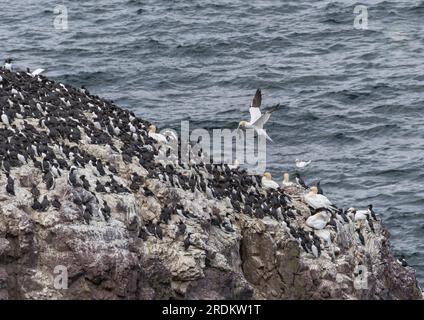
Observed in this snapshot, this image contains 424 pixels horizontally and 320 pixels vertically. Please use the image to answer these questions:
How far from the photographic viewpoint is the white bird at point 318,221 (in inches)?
1206

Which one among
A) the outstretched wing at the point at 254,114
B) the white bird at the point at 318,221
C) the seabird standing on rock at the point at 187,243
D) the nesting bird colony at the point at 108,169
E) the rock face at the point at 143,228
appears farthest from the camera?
the outstretched wing at the point at 254,114

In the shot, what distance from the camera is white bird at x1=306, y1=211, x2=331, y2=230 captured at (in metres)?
30.6

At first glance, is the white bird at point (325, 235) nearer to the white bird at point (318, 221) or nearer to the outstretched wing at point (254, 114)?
the white bird at point (318, 221)

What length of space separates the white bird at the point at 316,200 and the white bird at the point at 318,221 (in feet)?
2.51

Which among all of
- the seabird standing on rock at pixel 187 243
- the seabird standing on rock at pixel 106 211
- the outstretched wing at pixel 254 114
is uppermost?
the outstretched wing at pixel 254 114

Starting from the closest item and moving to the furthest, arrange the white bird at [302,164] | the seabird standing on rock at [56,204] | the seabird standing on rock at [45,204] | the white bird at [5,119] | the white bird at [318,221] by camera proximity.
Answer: the seabird standing on rock at [45,204] < the seabird standing on rock at [56,204] < the white bird at [318,221] < the white bird at [5,119] < the white bird at [302,164]

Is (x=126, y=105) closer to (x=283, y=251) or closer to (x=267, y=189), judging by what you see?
(x=267, y=189)

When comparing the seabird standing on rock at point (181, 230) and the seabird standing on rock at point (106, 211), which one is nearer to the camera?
the seabird standing on rock at point (106, 211)

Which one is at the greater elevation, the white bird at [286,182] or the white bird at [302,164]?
the white bird at [302,164]

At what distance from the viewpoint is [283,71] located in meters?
61.0

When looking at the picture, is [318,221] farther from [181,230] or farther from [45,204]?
[45,204]

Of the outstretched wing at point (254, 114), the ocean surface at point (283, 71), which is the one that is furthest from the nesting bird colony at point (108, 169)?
the ocean surface at point (283, 71)
